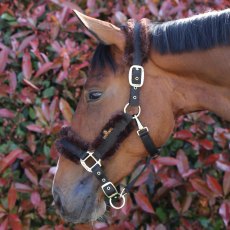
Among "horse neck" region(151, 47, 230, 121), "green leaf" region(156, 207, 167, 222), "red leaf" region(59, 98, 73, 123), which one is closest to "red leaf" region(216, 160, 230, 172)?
"green leaf" region(156, 207, 167, 222)

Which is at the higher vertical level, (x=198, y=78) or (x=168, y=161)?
(x=198, y=78)

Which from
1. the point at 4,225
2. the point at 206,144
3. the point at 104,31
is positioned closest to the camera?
the point at 104,31

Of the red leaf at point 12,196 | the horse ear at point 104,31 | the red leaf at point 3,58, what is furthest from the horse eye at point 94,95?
the red leaf at point 3,58

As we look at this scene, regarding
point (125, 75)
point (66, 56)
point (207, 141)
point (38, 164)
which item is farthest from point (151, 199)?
point (125, 75)

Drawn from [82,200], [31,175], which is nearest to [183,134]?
[31,175]

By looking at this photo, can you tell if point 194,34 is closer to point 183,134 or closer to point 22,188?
point 183,134

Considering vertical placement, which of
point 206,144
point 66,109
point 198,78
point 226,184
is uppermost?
point 198,78

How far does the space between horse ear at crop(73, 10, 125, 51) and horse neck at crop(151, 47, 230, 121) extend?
165 mm

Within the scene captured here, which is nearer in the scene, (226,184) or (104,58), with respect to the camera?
(104,58)

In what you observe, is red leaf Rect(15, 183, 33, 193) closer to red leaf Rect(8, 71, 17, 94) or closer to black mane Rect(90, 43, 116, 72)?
red leaf Rect(8, 71, 17, 94)

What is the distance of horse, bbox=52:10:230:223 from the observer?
234 centimetres

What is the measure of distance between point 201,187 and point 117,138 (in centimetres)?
107

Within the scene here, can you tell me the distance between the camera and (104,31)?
7.56 feet

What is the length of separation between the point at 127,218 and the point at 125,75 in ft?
4.23
